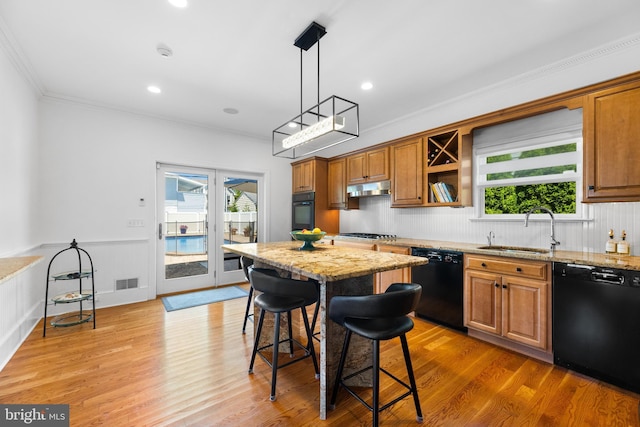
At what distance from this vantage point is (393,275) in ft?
11.8

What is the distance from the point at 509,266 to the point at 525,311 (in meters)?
0.40

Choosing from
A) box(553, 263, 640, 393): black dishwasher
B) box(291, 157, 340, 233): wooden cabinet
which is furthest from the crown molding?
box(291, 157, 340, 233): wooden cabinet

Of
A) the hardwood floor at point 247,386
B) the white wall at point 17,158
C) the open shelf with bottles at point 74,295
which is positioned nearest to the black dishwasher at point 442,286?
the hardwood floor at point 247,386

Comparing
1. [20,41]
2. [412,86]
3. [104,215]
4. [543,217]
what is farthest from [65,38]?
[543,217]

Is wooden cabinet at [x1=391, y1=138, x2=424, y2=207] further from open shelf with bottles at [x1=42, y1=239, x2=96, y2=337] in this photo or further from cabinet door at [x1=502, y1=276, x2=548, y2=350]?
open shelf with bottles at [x1=42, y1=239, x2=96, y2=337]

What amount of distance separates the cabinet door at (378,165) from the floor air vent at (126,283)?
12.3 feet

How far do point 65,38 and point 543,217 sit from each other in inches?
188

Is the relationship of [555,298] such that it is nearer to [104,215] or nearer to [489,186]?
[489,186]

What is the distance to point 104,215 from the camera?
3.81 meters

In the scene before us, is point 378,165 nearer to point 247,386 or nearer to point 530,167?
point 530,167

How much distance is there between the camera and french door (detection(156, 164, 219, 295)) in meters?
4.32

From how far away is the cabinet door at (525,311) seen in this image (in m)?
2.34

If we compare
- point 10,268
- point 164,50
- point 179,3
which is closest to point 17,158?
point 10,268

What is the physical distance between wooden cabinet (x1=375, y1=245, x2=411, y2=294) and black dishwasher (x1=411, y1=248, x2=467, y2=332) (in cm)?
9
